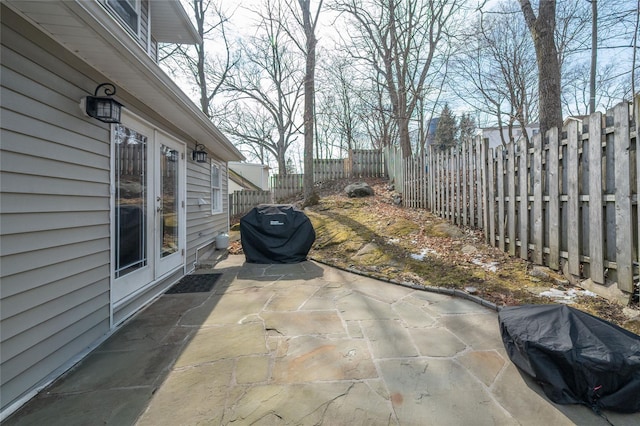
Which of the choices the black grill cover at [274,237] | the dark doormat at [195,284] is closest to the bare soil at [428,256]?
the black grill cover at [274,237]

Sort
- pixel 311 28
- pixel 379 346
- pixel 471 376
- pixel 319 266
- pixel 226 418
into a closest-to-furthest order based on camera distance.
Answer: pixel 226 418
pixel 471 376
pixel 379 346
pixel 319 266
pixel 311 28

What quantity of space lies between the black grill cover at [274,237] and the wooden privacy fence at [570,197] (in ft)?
10.3

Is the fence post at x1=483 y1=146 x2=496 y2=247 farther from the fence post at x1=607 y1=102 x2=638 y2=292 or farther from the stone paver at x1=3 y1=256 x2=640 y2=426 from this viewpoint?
the stone paver at x1=3 y1=256 x2=640 y2=426

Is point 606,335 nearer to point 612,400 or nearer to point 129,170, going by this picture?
point 612,400

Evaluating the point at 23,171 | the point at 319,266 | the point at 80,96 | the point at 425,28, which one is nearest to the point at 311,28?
the point at 425,28

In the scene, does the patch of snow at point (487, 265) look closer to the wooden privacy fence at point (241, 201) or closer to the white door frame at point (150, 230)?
the white door frame at point (150, 230)

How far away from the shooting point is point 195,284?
4027 mm

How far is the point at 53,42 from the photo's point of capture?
198 cm

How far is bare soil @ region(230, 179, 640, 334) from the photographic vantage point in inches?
118

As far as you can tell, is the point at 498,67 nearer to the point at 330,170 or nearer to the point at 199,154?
the point at 330,170

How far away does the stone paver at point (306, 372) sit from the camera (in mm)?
1549

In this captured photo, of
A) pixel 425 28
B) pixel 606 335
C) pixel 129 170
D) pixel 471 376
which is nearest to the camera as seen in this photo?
pixel 606 335

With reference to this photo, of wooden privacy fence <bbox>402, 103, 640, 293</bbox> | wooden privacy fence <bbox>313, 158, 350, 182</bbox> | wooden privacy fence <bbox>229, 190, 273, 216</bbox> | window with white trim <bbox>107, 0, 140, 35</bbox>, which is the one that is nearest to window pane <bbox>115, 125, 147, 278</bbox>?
Result: window with white trim <bbox>107, 0, 140, 35</bbox>

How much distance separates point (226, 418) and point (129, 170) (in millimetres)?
2634
